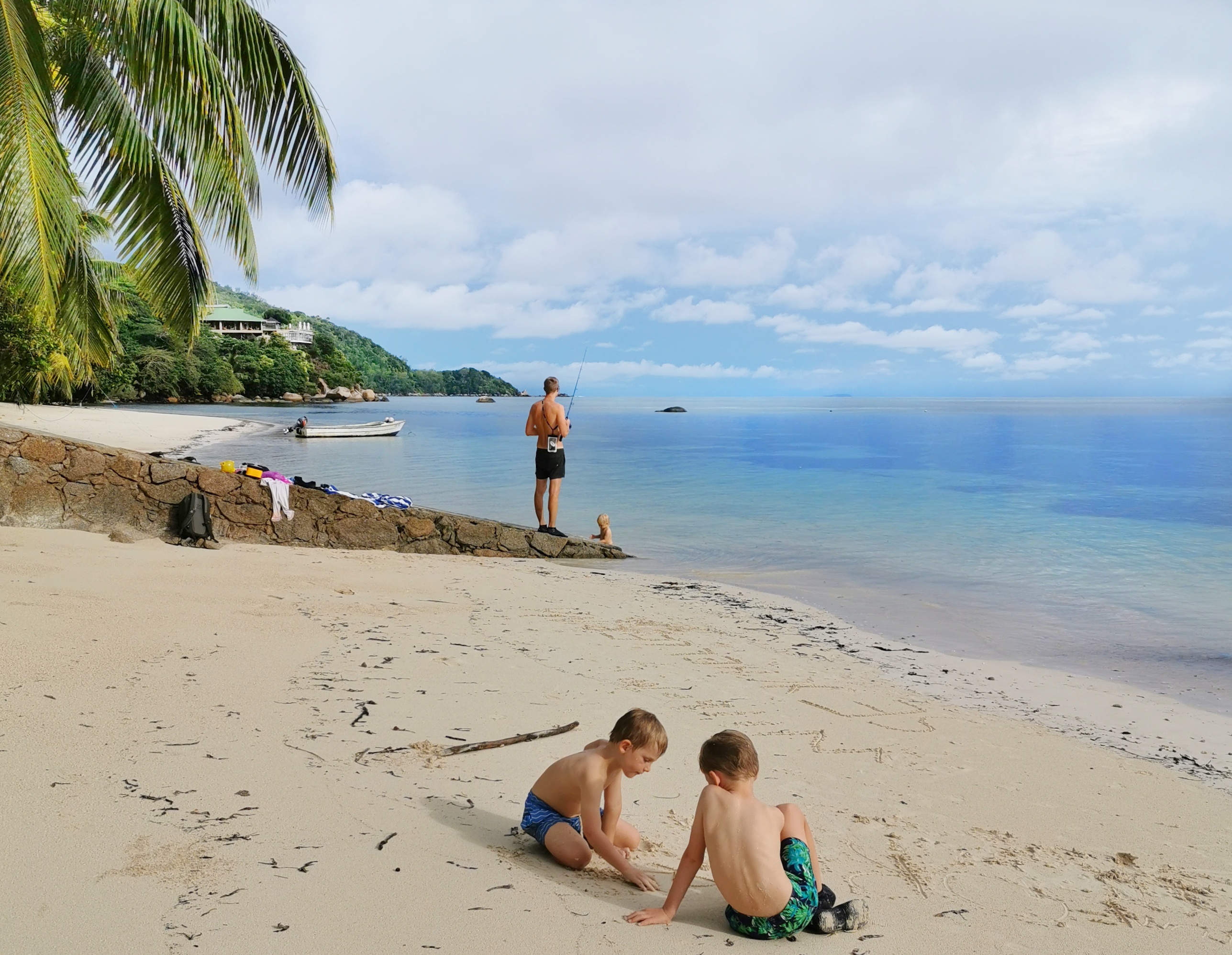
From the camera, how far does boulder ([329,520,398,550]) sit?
10.2m

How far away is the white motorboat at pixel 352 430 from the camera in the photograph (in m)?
41.0

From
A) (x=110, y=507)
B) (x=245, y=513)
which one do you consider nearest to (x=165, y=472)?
(x=110, y=507)

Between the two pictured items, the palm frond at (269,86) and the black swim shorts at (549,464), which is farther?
the black swim shorts at (549,464)

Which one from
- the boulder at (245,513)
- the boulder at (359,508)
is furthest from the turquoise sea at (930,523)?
the boulder at (245,513)

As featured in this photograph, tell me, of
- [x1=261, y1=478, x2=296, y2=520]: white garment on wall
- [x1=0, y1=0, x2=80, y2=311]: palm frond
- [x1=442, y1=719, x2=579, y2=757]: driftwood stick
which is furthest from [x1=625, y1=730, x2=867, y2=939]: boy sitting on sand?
[x1=261, y1=478, x2=296, y2=520]: white garment on wall

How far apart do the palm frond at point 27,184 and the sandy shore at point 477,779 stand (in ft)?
7.46

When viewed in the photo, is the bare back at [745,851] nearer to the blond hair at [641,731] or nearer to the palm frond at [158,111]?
the blond hair at [641,731]

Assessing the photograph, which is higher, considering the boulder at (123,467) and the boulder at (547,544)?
the boulder at (123,467)

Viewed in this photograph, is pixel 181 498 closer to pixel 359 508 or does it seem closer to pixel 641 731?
pixel 359 508

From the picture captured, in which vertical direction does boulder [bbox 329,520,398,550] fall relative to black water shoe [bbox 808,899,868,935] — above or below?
above

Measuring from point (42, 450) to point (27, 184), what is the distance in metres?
3.35

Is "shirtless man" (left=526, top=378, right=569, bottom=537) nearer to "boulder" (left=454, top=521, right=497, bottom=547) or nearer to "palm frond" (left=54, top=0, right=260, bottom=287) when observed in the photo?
"boulder" (left=454, top=521, right=497, bottom=547)

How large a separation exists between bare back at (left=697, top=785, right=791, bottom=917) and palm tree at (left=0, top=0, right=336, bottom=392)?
21.8 feet

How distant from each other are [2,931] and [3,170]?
6.10 meters
